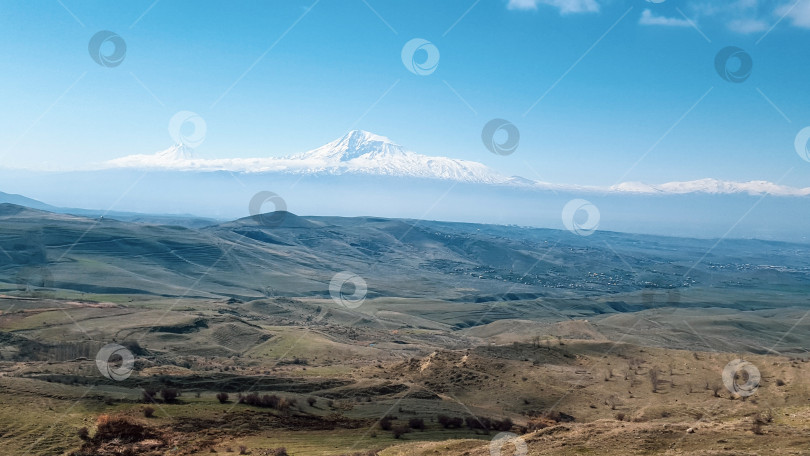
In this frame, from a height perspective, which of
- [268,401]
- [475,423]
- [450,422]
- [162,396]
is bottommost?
[475,423]

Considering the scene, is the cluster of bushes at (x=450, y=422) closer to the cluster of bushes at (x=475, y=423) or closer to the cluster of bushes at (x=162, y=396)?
the cluster of bushes at (x=475, y=423)

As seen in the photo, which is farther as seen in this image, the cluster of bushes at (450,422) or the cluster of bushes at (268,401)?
the cluster of bushes at (268,401)

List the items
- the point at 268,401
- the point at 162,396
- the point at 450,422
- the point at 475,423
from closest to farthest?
the point at 162,396, the point at 450,422, the point at 268,401, the point at 475,423

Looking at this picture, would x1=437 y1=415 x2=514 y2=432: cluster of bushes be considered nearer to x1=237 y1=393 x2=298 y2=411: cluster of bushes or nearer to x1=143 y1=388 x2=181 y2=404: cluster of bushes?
x1=237 y1=393 x2=298 y2=411: cluster of bushes

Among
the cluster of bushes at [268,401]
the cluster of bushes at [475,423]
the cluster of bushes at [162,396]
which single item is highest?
the cluster of bushes at [162,396]

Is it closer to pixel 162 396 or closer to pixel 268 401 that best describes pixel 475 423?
pixel 268 401

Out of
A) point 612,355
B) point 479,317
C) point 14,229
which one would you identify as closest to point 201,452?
point 612,355

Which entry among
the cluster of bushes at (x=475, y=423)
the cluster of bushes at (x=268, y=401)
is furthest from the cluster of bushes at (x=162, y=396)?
the cluster of bushes at (x=475, y=423)

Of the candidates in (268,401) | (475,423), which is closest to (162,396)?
(268,401)

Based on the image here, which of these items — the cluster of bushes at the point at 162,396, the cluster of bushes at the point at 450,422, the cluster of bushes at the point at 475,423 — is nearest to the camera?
the cluster of bushes at the point at 162,396
